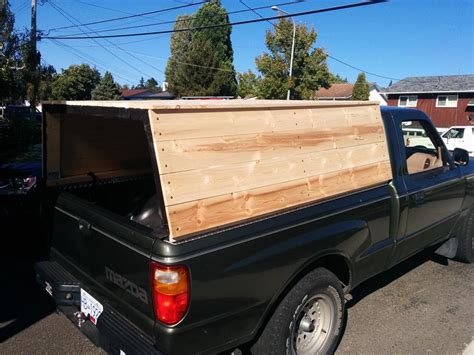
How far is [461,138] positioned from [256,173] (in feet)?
61.4

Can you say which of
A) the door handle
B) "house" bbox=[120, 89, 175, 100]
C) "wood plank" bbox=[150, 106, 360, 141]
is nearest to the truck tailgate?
"wood plank" bbox=[150, 106, 360, 141]

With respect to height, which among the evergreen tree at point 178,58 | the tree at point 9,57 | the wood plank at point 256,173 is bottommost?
the wood plank at point 256,173

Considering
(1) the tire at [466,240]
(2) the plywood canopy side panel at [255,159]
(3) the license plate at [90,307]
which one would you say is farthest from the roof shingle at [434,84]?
(3) the license plate at [90,307]

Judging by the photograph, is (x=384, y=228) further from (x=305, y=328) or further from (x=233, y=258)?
(x=233, y=258)

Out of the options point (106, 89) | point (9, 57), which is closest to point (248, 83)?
point (9, 57)

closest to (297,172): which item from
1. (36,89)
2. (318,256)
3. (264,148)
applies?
(264,148)

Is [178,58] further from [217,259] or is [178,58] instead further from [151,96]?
[217,259]

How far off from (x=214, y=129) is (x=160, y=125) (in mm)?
342

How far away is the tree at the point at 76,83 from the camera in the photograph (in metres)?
51.7

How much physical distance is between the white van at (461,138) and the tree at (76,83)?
128 feet

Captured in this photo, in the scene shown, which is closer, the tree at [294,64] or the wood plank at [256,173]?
the wood plank at [256,173]

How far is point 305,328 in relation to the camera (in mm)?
2783

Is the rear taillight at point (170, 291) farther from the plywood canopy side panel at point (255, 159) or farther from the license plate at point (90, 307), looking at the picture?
the license plate at point (90, 307)

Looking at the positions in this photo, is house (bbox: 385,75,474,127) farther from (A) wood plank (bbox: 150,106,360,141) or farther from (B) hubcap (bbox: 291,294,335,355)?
(B) hubcap (bbox: 291,294,335,355)
